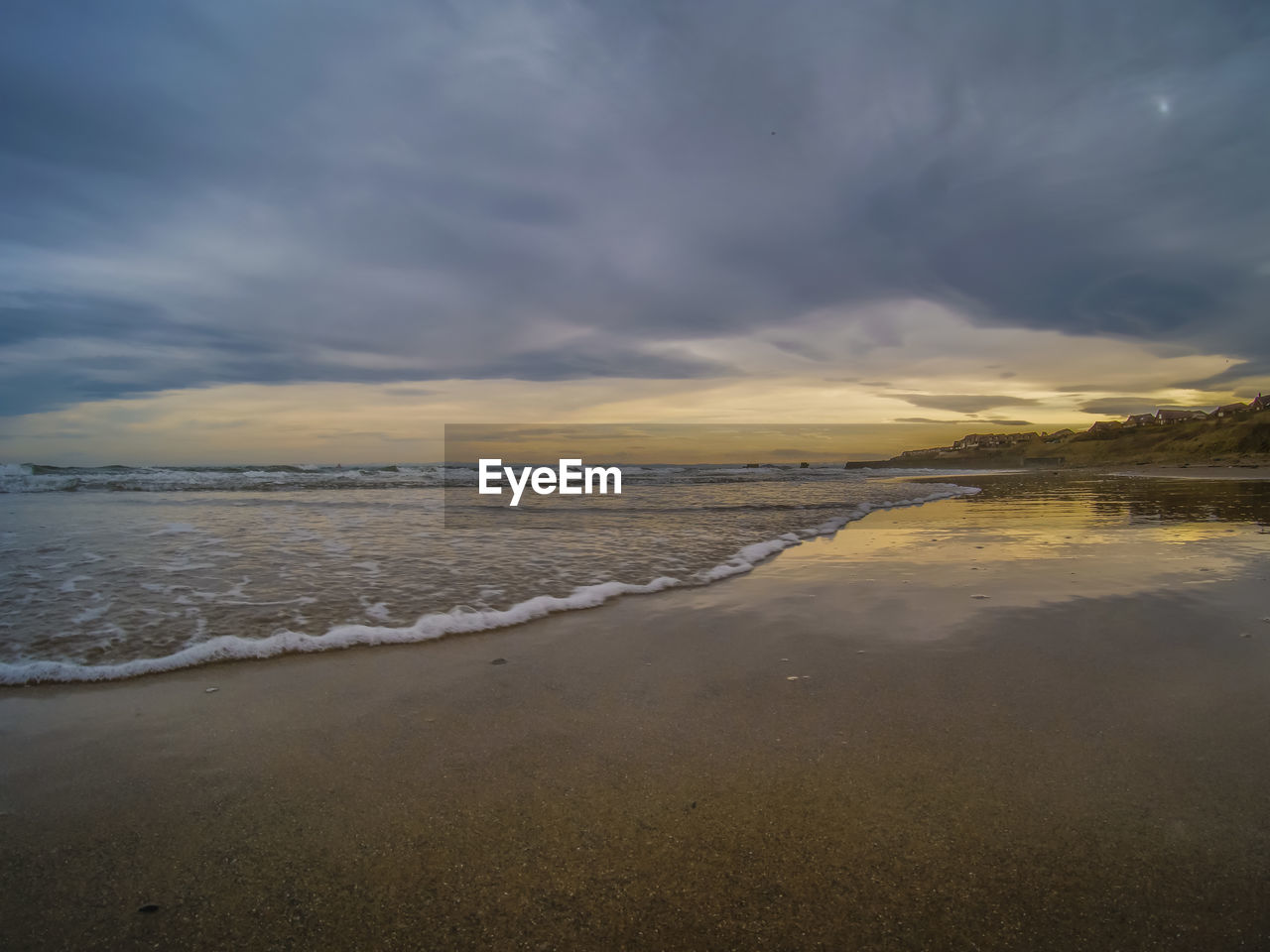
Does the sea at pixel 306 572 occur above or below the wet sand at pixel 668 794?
above

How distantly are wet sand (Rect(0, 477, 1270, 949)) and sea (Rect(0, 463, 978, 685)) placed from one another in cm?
49

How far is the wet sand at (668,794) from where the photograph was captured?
166 centimetres

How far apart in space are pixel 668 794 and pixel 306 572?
205 inches

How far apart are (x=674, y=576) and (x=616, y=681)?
117 inches

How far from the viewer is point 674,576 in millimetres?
6340

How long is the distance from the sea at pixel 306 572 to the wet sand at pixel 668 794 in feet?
1.61

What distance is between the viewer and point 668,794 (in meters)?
2.24

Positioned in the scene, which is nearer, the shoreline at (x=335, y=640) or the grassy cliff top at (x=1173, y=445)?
the shoreline at (x=335, y=640)
